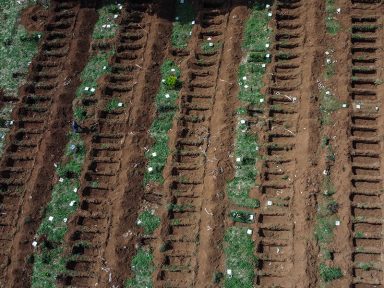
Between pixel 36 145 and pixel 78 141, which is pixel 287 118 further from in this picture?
pixel 36 145

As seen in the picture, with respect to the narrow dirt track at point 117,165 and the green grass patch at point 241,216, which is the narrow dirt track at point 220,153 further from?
the narrow dirt track at point 117,165

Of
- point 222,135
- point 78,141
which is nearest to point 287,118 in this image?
point 222,135

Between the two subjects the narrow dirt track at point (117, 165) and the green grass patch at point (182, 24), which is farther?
the green grass patch at point (182, 24)

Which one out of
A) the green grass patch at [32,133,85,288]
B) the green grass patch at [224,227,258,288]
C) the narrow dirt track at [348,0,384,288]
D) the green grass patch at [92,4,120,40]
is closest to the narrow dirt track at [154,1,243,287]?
the green grass patch at [224,227,258,288]

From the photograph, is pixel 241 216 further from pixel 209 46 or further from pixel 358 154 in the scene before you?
pixel 209 46

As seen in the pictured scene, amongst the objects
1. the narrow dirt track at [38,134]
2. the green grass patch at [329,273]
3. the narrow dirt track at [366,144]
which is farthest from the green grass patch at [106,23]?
the green grass patch at [329,273]

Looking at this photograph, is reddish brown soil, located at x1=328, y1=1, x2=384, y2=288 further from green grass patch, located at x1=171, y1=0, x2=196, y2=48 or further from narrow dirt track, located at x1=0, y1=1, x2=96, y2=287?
narrow dirt track, located at x1=0, y1=1, x2=96, y2=287
